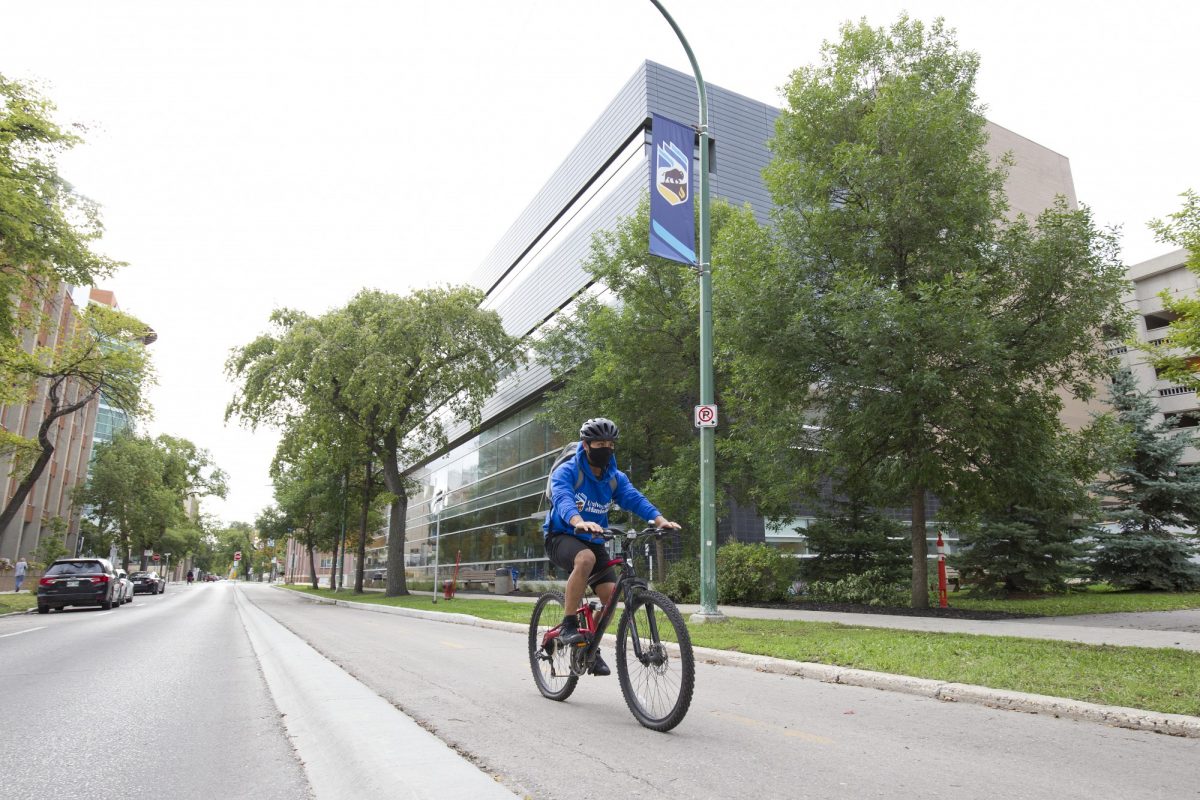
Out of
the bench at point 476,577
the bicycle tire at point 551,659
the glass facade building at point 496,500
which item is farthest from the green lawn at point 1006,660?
the bench at point 476,577

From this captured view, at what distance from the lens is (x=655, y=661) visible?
425 cm

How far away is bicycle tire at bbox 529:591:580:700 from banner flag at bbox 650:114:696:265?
765cm

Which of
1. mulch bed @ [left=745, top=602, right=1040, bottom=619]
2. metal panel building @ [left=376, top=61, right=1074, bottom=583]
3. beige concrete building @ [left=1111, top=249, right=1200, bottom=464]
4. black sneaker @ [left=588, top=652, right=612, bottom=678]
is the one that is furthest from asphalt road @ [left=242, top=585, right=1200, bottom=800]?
beige concrete building @ [left=1111, top=249, right=1200, bottom=464]

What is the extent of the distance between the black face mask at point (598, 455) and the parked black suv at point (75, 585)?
23.0 meters

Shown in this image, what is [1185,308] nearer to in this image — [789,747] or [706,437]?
[706,437]

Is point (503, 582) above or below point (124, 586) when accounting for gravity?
above

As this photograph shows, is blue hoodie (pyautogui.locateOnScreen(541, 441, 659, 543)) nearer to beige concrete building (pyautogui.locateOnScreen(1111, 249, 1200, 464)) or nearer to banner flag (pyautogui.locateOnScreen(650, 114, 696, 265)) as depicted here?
banner flag (pyautogui.locateOnScreen(650, 114, 696, 265))

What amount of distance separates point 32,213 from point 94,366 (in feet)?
34.4

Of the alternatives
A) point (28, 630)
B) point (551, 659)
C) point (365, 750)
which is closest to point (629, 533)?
point (551, 659)

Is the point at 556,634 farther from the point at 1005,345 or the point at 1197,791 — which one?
the point at 1005,345

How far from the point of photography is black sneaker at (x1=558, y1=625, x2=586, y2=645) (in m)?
4.68

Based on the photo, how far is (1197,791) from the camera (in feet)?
10.4

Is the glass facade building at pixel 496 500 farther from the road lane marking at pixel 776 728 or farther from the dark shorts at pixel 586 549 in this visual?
the road lane marking at pixel 776 728

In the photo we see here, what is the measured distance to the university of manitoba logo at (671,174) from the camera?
12.1 metres
